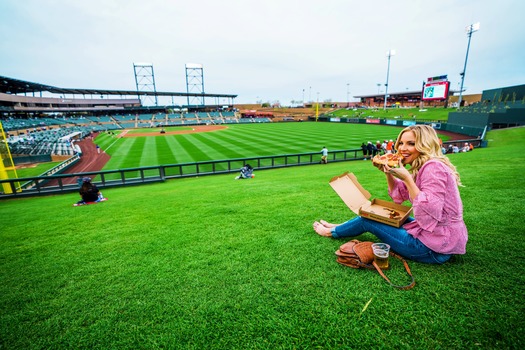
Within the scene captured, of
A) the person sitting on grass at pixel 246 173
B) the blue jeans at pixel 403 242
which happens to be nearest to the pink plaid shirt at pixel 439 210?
the blue jeans at pixel 403 242

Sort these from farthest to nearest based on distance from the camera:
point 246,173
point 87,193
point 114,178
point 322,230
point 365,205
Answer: point 114,178 < point 246,173 < point 87,193 < point 322,230 < point 365,205

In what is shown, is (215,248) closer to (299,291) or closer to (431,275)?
(299,291)

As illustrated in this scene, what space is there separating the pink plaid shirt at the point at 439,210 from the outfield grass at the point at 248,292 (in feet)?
1.21

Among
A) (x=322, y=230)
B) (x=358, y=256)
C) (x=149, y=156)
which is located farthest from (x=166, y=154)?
(x=358, y=256)

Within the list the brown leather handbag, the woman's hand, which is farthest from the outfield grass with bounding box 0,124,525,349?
the woman's hand

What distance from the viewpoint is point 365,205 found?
3.28 meters

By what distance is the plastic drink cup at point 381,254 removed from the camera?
276 cm

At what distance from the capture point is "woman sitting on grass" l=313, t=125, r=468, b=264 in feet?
8.03

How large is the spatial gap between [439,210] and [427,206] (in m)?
0.12

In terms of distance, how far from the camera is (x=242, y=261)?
318 cm

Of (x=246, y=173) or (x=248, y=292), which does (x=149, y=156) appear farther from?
(x=248, y=292)

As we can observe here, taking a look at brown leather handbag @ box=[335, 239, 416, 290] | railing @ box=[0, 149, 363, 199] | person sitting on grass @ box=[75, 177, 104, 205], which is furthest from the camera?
railing @ box=[0, 149, 363, 199]

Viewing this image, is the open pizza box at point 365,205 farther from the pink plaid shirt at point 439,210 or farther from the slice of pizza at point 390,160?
the slice of pizza at point 390,160

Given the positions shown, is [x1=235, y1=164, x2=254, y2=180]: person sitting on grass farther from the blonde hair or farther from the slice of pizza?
the blonde hair
